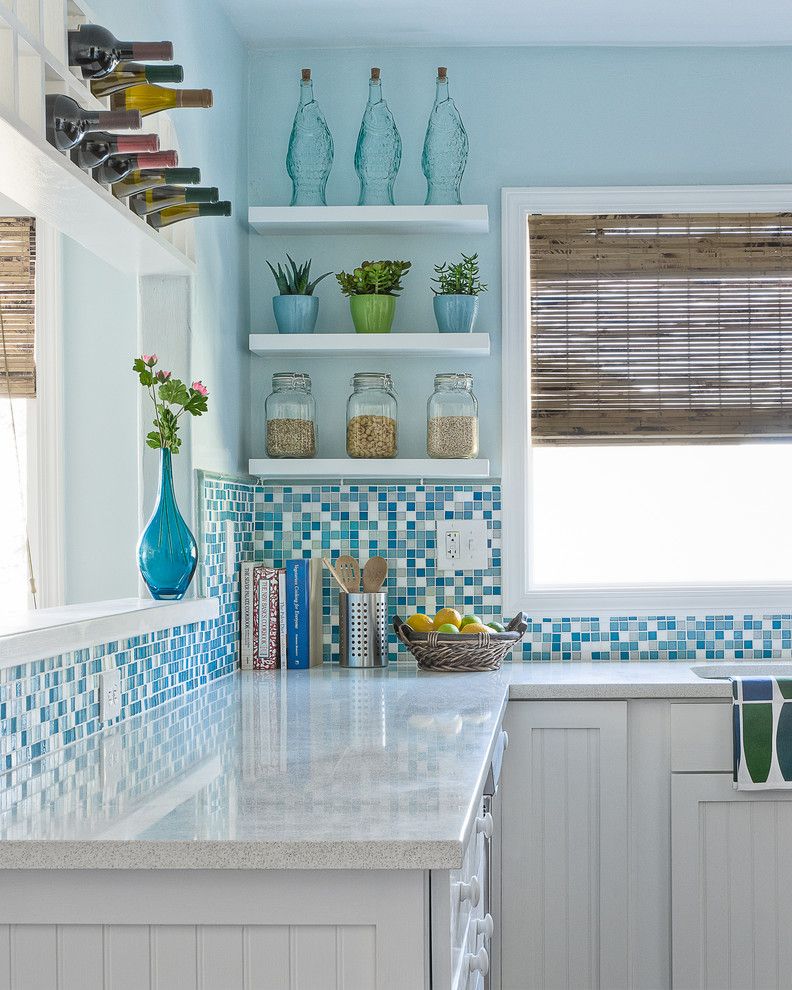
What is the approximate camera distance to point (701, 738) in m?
2.85

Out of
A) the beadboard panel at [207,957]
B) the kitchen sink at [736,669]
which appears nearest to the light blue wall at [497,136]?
the kitchen sink at [736,669]

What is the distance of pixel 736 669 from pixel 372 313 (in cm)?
139

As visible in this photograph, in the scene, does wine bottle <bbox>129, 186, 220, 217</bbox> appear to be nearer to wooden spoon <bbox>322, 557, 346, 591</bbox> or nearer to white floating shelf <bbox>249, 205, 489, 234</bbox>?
white floating shelf <bbox>249, 205, 489, 234</bbox>

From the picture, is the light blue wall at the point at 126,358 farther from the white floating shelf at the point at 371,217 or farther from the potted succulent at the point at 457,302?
the potted succulent at the point at 457,302

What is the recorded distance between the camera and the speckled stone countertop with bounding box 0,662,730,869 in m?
1.33

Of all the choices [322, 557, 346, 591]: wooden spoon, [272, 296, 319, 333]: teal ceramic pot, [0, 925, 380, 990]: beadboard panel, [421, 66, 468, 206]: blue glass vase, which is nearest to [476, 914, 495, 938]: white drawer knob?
[0, 925, 380, 990]: beadboard panel

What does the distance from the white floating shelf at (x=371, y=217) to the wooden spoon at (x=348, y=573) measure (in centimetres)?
93

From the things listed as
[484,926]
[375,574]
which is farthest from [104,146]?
[375,574]

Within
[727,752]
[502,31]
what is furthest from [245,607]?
[502,31]

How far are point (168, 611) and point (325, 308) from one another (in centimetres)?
138

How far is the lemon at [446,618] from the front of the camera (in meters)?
3.13

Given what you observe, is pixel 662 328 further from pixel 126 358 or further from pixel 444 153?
pixel 126 358

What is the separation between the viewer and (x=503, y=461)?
135 inches

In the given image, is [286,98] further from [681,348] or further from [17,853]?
[17,853]
